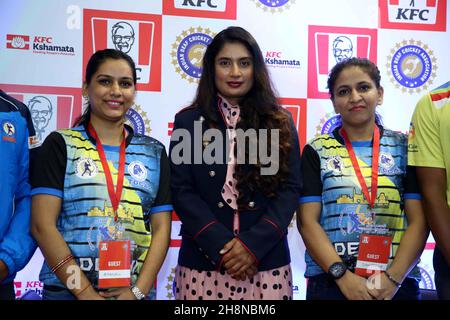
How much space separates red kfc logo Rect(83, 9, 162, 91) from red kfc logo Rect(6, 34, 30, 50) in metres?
0.41

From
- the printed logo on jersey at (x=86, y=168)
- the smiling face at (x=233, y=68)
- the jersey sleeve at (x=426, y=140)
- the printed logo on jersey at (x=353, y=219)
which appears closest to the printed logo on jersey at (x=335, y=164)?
the printed logo on jersey at (x=353, y=219)

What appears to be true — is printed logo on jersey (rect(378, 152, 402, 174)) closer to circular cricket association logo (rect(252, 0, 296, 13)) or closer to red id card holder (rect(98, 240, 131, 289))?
red id card holder (rect(98, 240, 131, 289))

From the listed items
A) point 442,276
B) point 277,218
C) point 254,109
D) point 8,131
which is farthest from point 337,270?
point 8,131

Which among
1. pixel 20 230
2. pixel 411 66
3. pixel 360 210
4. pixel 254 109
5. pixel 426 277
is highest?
pixel 411 66

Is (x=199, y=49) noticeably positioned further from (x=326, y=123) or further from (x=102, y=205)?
(x=102, y=205)

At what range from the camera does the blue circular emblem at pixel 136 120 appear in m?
3.69

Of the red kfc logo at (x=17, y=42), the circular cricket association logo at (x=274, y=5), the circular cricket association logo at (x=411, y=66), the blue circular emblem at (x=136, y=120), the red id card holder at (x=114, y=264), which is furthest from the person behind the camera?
the circular cricket association logo at (x=411, y=66)

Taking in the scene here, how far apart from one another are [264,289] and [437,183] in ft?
3.26

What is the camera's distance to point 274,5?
388 cm

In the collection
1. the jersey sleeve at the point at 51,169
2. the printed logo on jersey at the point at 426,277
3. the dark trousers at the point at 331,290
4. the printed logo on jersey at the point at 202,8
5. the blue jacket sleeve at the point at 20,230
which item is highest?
the printed logo on jersey at the point at 202,8

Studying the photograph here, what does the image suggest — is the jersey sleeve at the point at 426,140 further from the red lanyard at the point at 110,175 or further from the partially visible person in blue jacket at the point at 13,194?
the partially visible person in blue jacket at the point at 13,194

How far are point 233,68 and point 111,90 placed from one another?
2.08ft
